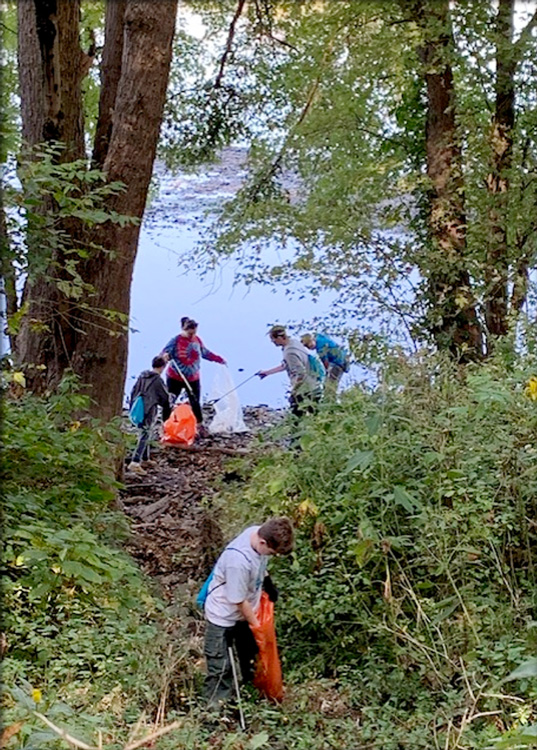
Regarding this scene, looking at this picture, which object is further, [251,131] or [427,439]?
[251,131]

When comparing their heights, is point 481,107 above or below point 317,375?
above

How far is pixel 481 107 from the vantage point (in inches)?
356

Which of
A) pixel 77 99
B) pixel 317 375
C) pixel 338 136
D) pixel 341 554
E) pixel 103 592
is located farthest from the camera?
pixel 338 136

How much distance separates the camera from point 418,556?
4469mm

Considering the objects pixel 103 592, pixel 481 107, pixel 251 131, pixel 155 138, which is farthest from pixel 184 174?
pixel 103 592

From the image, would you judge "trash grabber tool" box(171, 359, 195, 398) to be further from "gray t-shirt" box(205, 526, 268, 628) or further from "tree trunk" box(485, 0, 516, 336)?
"gray t-shirt" box(205, 526, 268, 628)

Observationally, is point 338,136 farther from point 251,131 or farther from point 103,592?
point 103,592

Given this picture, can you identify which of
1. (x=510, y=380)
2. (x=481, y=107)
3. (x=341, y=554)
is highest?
(x=481, y=107)

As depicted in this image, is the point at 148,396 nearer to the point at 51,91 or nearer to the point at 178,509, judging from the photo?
the point at 178,509

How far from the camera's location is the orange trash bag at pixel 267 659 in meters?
4.08

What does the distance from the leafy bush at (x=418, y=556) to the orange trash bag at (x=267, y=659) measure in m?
0.33

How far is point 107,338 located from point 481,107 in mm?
5317

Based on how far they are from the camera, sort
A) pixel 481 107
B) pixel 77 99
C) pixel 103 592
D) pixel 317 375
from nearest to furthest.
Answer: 1. pixel 103 592
2. pixel 77 99
3. pixel 317 375
4. pixel 481 107

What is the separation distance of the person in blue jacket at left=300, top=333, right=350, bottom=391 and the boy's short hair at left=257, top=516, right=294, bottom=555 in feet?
15.1
